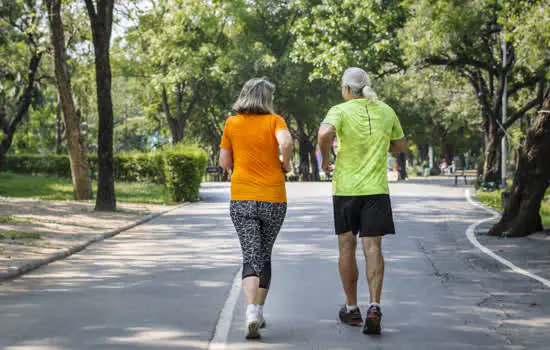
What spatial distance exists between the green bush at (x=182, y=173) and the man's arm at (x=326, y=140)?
58.6ft

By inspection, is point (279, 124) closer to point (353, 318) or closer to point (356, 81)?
point (356, 81)

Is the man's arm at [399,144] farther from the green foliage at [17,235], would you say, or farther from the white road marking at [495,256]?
the green foliage at [17,235]

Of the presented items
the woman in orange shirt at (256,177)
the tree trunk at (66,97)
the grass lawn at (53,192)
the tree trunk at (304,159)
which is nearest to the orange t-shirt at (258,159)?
the woman in orange shirt at (256,177)

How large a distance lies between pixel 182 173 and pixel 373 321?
1893 centimetres

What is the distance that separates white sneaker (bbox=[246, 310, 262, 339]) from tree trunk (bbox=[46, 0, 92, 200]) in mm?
17272

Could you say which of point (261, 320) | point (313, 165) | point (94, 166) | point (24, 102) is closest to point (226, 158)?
point (261, 320)

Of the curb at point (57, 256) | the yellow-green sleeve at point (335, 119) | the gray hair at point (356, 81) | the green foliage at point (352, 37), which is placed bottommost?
the curb at point (57, 256)

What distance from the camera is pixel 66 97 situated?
2188 centimetres

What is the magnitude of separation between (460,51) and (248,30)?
2282 centimetres

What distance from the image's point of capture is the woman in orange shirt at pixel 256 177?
5.77 m

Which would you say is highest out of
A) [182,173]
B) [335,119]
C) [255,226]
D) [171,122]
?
[171,122]

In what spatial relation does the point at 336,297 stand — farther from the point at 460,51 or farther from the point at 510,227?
the point at 460,51

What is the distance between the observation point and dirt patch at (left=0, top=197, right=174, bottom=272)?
11.1m

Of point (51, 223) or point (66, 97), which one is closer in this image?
point (51, 223)
